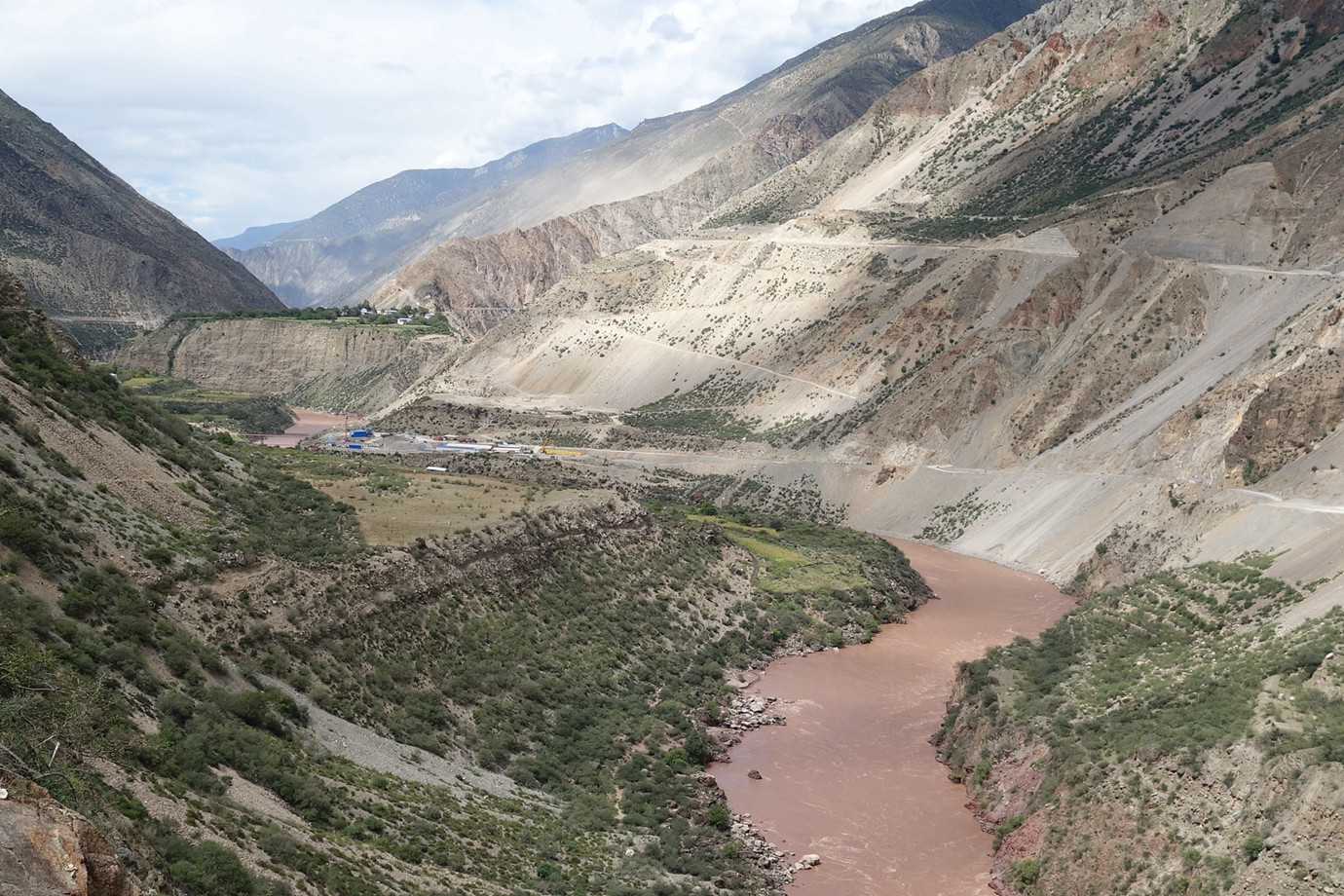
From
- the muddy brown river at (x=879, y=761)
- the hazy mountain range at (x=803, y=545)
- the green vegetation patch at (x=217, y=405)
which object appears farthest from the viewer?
the green vegetation patch at (x=217, y=405)

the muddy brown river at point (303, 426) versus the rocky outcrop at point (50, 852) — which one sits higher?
the rocky outcrop at point (50, 852)

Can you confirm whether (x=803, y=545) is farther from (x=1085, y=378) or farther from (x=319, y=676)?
(x=319, y=676)

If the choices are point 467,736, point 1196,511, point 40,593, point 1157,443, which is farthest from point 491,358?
point 40,593

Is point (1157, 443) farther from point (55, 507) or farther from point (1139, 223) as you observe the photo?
point (55, 507)

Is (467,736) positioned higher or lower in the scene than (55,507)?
lower

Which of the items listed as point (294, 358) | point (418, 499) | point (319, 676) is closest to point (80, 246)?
point (294, 358)

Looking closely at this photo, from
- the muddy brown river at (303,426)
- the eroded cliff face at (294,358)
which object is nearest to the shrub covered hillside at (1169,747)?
the muddy brown river at (303,426)

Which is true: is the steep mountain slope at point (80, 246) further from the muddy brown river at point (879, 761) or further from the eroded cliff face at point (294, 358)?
the muddy brown river at point (879, 761)
